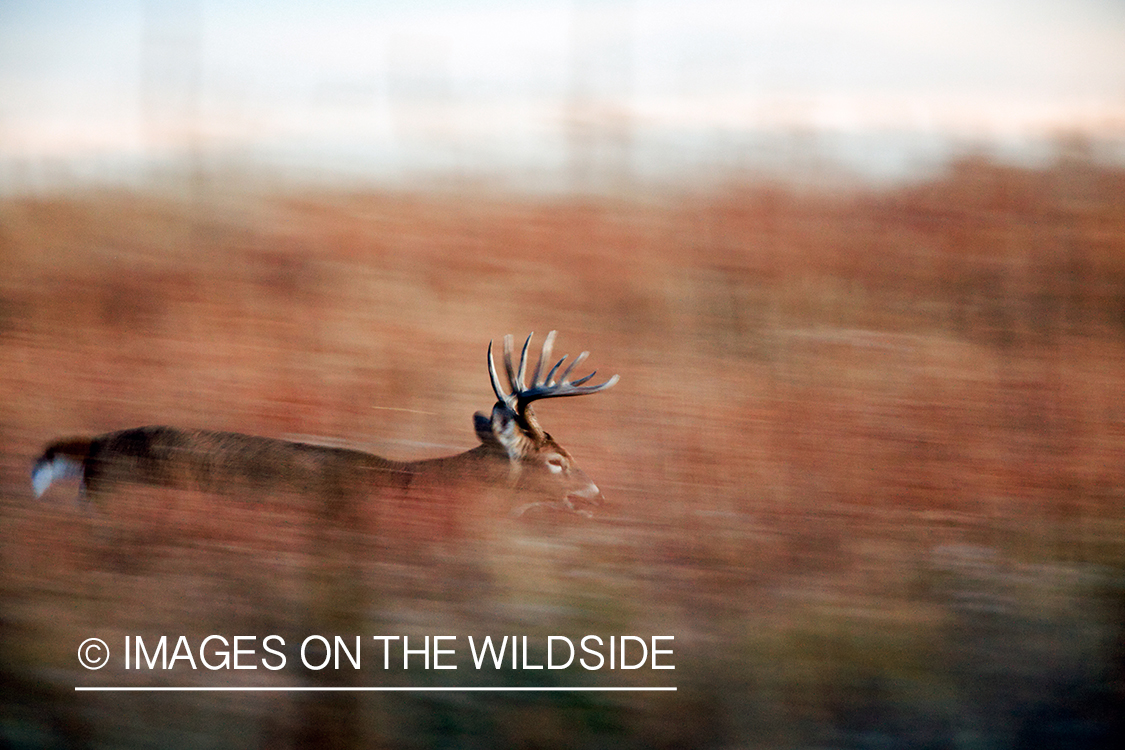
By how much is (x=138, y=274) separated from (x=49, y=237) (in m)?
0.67

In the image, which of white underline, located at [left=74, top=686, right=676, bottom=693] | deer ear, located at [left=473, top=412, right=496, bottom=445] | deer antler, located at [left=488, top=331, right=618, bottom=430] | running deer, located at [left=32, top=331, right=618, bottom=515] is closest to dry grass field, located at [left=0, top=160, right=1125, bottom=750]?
white underline, located at [left=74, top=686, right=676, bottom=693]

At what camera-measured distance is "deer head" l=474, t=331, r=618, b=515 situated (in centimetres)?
370

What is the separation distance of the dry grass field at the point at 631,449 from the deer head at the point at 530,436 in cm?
19

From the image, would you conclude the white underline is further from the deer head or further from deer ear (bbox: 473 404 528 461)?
deer ear (bbox: 473 404 528 461)

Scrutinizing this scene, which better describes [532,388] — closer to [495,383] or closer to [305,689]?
[495,383]

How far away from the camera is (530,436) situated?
3859mm

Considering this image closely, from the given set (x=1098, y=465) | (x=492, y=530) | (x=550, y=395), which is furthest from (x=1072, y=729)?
(x=550, y=395)

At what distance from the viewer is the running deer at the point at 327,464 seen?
3410mm

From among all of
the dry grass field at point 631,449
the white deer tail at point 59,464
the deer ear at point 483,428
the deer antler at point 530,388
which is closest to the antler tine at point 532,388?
the deer antler at point 530,388

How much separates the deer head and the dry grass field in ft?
0.62

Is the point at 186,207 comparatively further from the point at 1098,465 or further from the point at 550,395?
the point at 1098,465

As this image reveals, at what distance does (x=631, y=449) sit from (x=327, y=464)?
4.42 feet

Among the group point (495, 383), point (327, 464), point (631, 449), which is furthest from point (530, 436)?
point (327, 464)

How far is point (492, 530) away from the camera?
320 cm
